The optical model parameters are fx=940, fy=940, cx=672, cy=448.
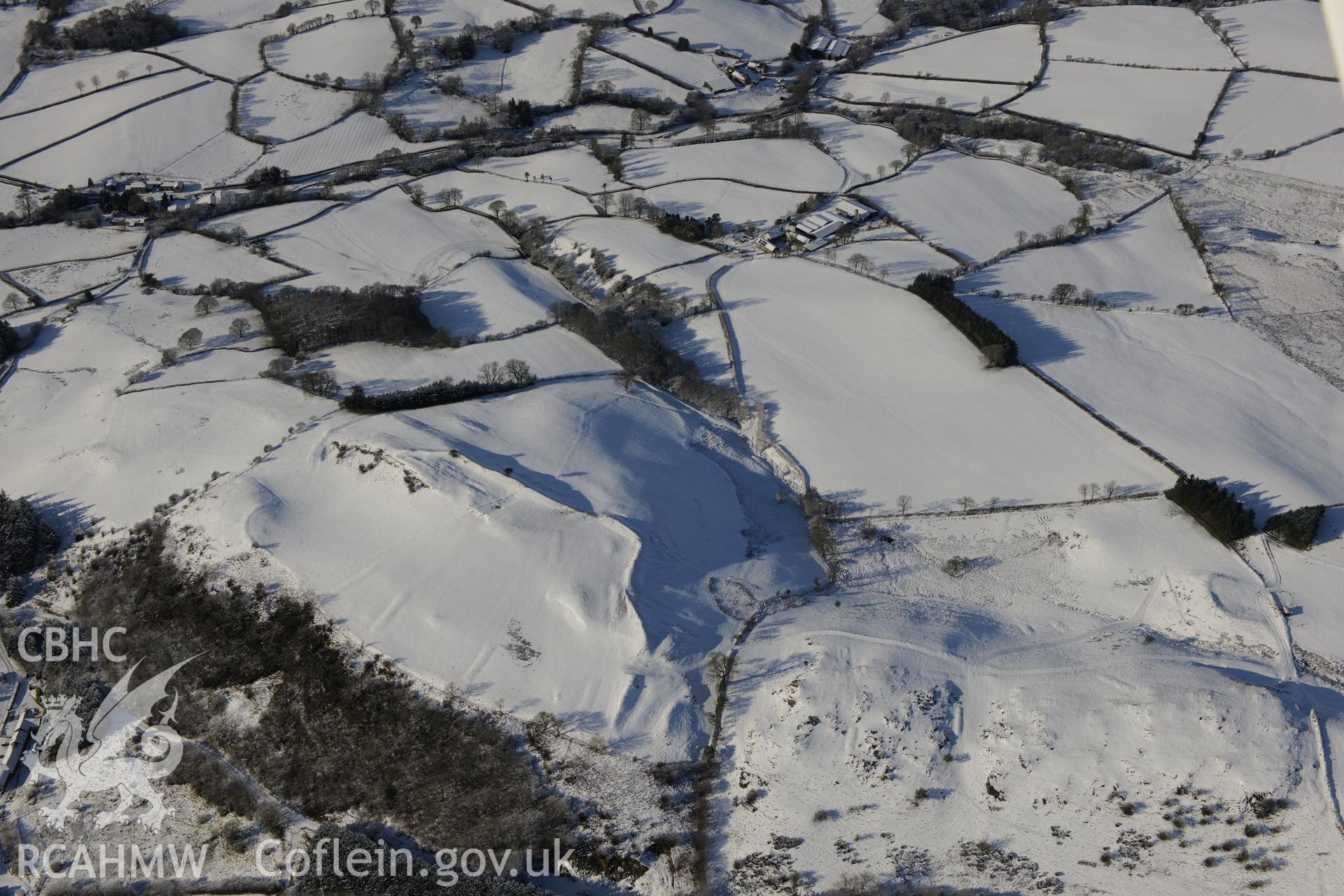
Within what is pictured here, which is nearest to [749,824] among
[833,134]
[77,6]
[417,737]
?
[417,737]

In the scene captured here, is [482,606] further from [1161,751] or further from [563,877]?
[1161,751]

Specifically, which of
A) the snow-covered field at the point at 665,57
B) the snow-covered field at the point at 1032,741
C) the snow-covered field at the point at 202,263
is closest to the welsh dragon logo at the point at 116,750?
the snow-covered field at the point at 1032,741

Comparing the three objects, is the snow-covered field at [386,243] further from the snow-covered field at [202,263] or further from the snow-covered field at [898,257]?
the snow-covered field at [898,257]

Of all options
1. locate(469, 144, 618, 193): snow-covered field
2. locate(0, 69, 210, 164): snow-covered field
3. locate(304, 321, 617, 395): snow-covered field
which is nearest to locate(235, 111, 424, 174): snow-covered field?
locate(469, 144, 618, 193): snow-covered field

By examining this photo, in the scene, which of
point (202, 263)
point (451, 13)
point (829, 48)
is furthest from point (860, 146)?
point (202, 263)

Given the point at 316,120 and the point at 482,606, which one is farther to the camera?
the point at 316,120

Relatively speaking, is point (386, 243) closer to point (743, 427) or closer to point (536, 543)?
point (743, 427)

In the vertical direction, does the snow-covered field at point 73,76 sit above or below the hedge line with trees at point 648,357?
above
